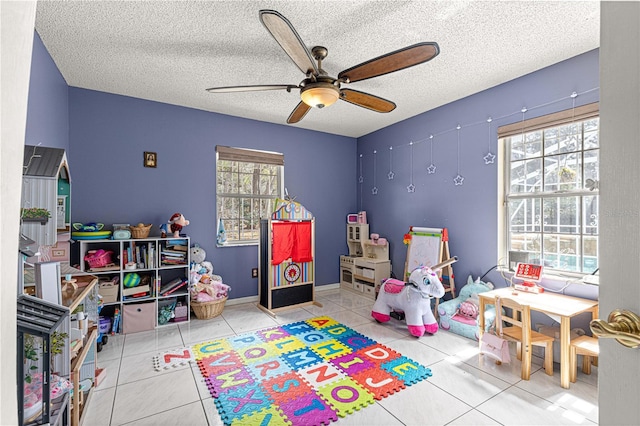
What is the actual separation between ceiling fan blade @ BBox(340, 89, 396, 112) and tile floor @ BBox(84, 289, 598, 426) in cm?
220

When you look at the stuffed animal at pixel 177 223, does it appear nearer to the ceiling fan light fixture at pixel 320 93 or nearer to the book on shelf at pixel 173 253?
the book on shelf at pixel 173 253

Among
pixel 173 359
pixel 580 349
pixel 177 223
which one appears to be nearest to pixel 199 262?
pixel 177 223

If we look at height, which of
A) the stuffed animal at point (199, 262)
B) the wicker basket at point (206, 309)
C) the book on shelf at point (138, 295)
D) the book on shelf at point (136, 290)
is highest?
the stuffed animal at point (199, 262)

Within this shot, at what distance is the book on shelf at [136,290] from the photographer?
3177 mm

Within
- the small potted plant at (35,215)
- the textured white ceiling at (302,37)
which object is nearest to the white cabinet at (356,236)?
the textured white ceiling at (302,37)

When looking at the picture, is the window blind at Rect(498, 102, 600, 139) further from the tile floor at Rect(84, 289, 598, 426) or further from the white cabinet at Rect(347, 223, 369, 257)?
the white cabinet at Rect(347, 223, 369, 257)

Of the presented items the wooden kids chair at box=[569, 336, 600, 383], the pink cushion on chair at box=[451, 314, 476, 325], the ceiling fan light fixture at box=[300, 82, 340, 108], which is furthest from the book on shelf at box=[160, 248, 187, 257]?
the wooden kids chair at box=[569, 336, 600, 383]

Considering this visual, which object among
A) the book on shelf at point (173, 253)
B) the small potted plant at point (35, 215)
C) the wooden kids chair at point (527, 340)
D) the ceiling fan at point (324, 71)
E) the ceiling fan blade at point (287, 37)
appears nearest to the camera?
the small potted plant at point (35, 215)

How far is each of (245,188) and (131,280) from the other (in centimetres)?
183

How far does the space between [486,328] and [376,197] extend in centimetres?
253

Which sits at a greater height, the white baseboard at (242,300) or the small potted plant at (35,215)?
the small potted plant at (35,215)

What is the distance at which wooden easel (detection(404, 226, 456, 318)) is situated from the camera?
3556 mm

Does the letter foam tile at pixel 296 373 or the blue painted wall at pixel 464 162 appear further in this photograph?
the blue painted wall at pixel 464 162

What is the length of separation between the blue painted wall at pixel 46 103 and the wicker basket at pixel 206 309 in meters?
2.11
